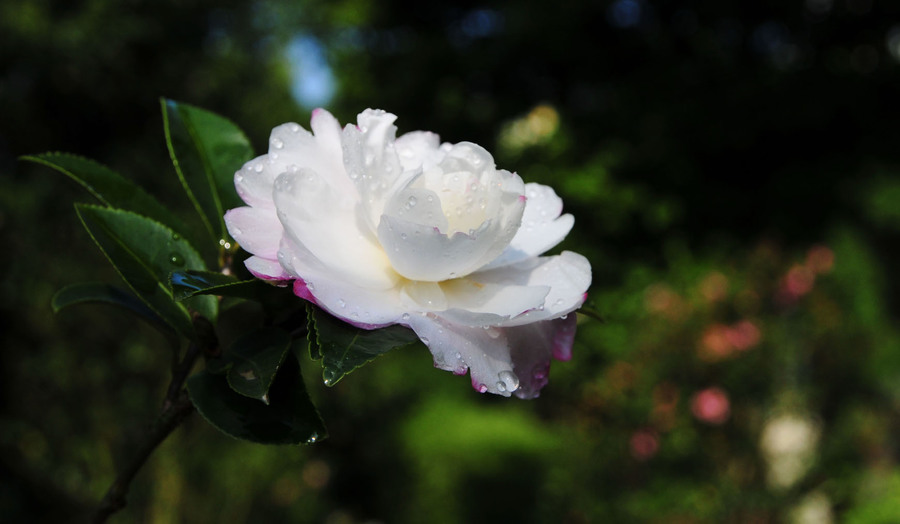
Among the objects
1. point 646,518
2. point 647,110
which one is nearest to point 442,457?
point 646,518

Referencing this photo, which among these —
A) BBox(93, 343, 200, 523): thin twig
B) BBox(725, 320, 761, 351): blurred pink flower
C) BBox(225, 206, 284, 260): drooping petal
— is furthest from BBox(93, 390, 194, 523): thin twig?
BBox(725, 320, 761, 351): blurred pink flower

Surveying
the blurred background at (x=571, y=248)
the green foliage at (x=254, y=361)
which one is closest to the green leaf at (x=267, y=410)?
the green foliage at (x=254, y=361)

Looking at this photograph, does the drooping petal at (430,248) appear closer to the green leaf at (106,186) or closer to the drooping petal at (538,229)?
the drooping petal at (538,229)

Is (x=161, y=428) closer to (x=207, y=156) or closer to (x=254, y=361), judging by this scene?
(x=254, y=361)

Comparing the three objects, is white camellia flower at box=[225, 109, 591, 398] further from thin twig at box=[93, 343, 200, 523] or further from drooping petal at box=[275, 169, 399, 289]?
thin twig at box=[93, 343, 200, 523]

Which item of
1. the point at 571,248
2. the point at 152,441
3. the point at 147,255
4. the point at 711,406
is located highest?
the point at 147,255

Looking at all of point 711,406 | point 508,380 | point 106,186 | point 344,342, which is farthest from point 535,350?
point 711,406

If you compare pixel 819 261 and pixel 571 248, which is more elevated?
pixel 571 248
